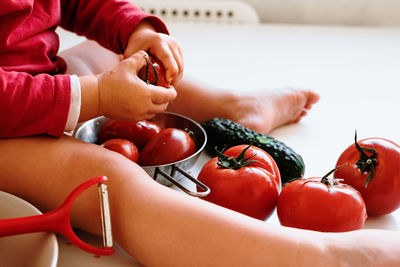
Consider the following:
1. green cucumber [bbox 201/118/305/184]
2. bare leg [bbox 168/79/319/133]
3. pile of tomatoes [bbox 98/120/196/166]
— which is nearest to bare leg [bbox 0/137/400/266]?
pile of tomatoes [bbox 98/120/196/166]

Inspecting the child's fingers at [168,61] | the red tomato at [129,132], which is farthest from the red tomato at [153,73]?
the red tomato at [129,132]

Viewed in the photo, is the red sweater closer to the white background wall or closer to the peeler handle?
the peeler handle

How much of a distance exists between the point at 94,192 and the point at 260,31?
1.12 m

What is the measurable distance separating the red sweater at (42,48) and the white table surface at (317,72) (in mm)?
165

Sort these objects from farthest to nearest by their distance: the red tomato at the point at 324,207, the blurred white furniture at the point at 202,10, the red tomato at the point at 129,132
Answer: the blurred white furniture at the point at 202,10
the red tomato at the point at 129,132
the red tomato at the point at 324,207

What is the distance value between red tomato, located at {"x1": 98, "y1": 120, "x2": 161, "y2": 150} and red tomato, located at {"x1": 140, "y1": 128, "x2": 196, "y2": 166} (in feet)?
0.16

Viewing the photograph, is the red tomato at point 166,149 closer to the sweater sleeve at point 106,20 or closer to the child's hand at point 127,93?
the child's hand at point 127,93

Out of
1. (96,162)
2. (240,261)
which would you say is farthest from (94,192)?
(240,261)

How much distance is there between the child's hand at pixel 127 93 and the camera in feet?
2.27

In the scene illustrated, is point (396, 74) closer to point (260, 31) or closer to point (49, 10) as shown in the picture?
point (260, 31)

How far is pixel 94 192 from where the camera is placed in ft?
2.06

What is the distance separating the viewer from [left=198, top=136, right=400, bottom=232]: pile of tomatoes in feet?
2.09

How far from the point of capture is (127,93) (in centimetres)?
69

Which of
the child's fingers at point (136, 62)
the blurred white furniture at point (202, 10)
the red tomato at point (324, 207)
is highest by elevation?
the child's fingers at point (136, 62)
